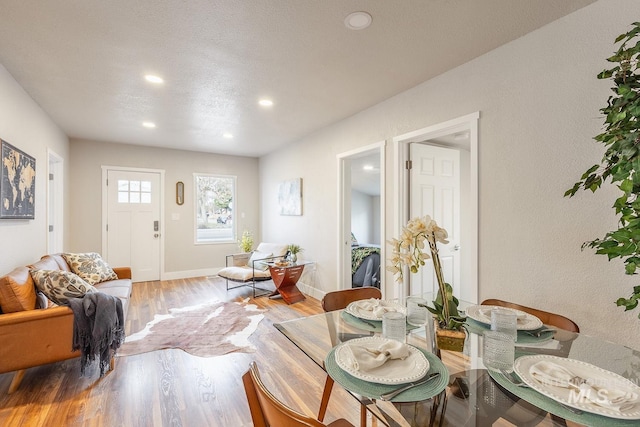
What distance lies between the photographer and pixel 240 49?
2213 mm

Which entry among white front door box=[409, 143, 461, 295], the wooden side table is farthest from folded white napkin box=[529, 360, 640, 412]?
the wooden side table

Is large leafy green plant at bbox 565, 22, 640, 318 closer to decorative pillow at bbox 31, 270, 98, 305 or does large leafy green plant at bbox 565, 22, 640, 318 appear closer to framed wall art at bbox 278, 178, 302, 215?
decorative pillow at bbox 31, 270, 98, 305

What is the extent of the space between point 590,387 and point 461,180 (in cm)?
316

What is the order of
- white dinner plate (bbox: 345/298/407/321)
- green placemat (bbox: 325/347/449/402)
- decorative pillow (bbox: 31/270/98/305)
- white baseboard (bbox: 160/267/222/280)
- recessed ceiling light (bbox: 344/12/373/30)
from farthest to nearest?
white baseboard (bbox: 160/267/222/280) → decorative pillow (bbox: 31/270/98/305) → recessed ceiling light (bbox: 344/12/373/30) → white dinner plate (bbox: 345/298/407/321) → green placemat (bbox: 325/347/449/402)

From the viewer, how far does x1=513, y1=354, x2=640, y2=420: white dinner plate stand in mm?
804

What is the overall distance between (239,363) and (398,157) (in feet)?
7.98

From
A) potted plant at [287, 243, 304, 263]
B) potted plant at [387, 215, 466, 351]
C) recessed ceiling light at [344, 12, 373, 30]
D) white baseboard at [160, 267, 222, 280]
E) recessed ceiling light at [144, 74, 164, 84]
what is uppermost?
recessed ceiling light at [344, 12, 373, 30]

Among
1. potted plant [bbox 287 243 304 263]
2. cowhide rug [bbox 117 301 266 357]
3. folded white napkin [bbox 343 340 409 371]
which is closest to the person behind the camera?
folded white napkin [bbox 343 340 409 371]

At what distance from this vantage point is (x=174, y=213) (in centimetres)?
577

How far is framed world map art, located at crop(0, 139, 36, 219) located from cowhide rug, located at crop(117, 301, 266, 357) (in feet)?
5.04

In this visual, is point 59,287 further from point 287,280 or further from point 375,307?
point 287,280

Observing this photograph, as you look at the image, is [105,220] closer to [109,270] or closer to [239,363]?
[109,270]

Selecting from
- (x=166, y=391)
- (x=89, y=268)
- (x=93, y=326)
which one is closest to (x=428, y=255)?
(x=166, y=391)

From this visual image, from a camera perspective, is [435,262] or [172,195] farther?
[172,195]
